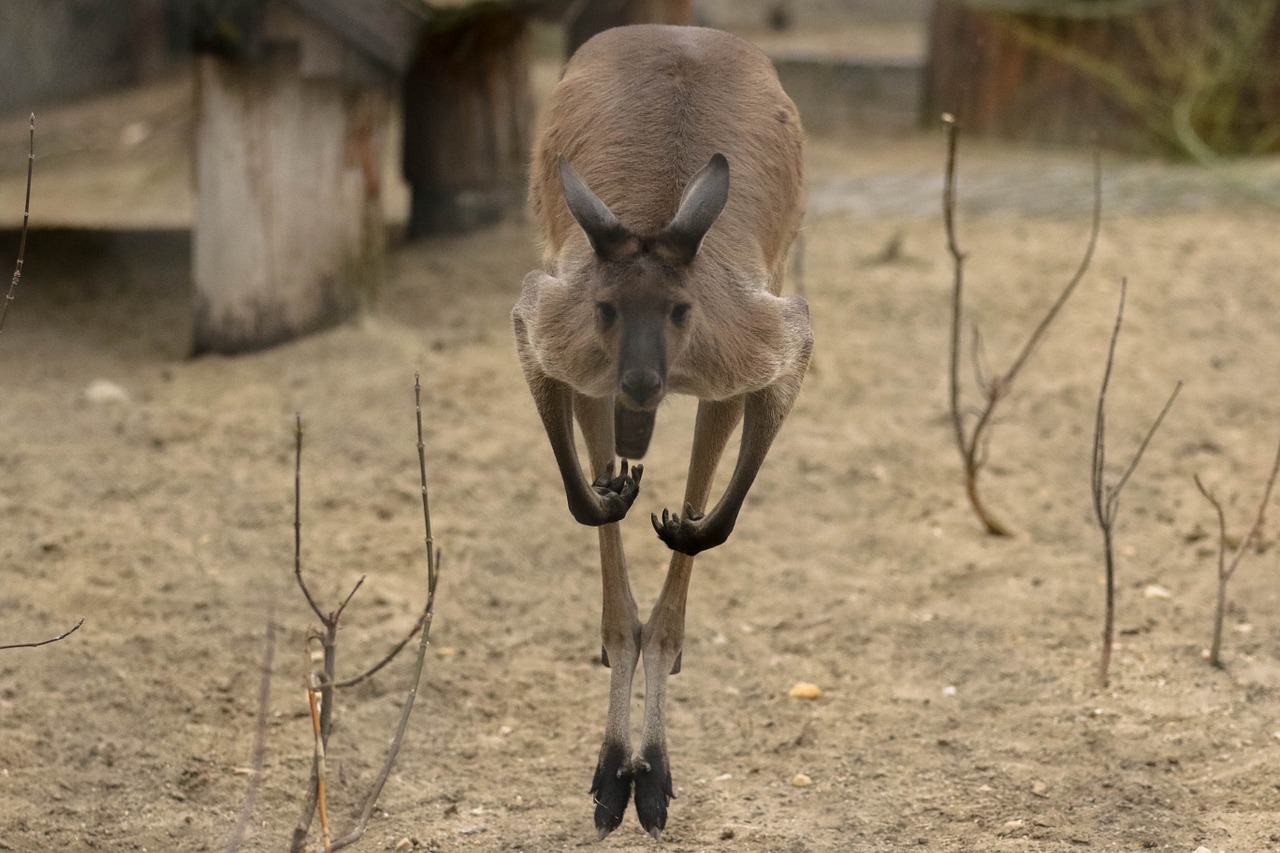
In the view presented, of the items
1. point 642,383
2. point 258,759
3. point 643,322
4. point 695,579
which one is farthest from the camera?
point 695,579

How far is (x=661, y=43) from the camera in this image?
14.1 ft

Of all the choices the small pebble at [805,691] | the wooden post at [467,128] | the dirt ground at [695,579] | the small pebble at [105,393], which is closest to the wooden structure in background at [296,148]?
the dirt ground at [695,579]

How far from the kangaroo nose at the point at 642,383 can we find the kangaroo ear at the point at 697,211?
355mm

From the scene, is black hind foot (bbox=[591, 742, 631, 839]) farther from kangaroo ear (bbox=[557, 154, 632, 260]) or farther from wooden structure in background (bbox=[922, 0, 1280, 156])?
wooden structure in background (bbox=[922, 0, 1280, 156])

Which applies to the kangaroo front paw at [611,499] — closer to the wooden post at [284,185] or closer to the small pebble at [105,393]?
the small pebble at [105,393]

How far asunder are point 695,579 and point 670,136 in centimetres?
219

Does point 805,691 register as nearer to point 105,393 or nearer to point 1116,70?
point 105,393

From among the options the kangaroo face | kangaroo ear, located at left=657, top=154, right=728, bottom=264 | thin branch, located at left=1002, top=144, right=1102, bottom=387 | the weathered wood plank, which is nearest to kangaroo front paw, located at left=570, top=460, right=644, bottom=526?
the kangaroo face

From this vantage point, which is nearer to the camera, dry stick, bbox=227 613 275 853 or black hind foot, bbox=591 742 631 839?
dry stick, bbox=227 613 275 853

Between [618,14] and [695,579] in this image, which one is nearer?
[695,579]

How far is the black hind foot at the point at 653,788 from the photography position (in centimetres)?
396

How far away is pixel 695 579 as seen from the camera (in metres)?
5.75

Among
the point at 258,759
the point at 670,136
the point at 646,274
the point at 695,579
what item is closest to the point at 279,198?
the point at 695,579

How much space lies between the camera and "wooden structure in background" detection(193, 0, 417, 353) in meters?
6.96
